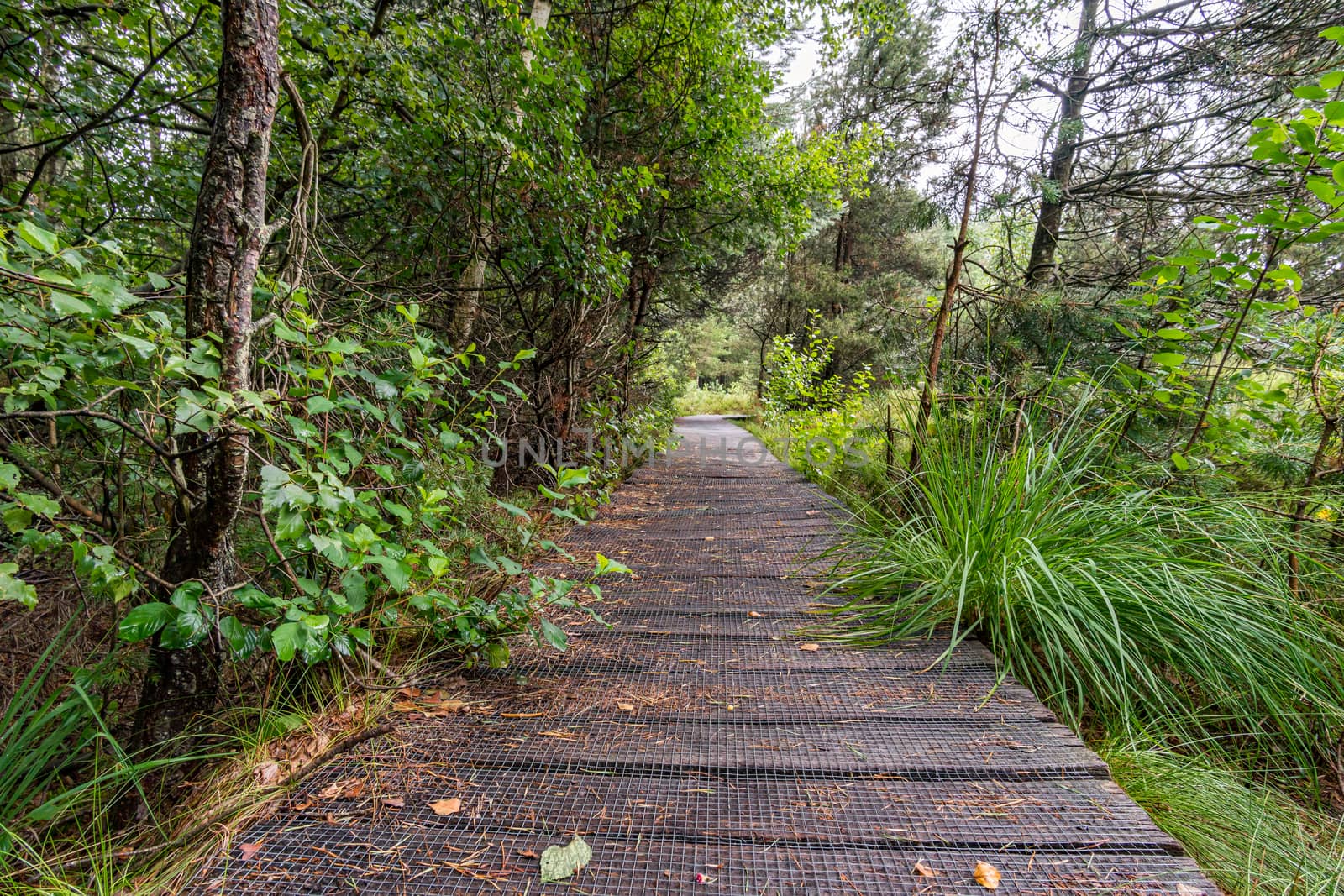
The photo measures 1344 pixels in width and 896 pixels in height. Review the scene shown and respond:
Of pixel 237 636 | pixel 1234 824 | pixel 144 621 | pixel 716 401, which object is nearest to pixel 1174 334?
pixel 1234 824

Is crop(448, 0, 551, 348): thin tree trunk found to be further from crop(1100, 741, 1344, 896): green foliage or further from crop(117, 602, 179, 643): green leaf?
crop(1100, 741, 1344, 896): green foliage

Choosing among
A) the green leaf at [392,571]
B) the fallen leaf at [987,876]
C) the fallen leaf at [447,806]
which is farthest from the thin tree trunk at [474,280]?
the fallen leaf at [987,876]

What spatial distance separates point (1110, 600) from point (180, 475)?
2.73 meters

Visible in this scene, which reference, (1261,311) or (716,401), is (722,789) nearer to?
(1261,311)

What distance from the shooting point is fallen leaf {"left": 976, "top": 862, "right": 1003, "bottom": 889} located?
90cm

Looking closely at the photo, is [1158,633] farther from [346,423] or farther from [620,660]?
[346,423]

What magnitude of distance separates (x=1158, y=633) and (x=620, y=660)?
5.86 feet

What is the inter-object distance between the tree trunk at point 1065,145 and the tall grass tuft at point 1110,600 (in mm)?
2326

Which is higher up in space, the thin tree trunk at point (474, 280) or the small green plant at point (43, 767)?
the thin tree trunk at point (474, 280)

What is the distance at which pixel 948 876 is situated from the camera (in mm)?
919

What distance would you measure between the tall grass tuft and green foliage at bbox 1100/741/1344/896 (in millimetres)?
138

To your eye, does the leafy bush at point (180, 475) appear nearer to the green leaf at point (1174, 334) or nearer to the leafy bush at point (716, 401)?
the green leaf at point (1174, 334)

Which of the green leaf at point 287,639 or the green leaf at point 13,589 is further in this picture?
the green leaf at point 287,639

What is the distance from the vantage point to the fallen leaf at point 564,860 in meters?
0.93
